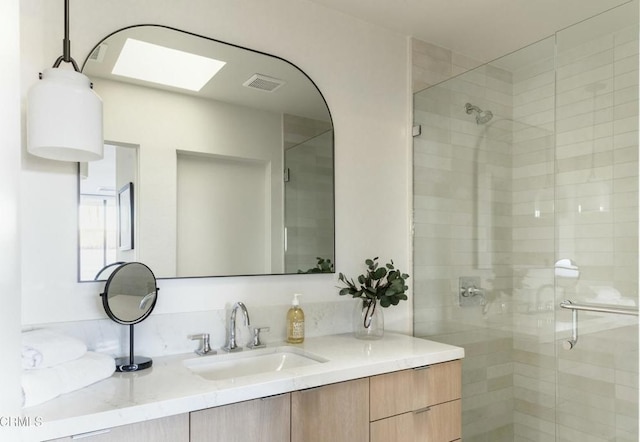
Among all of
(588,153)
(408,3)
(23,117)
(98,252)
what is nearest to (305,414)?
(98,252)

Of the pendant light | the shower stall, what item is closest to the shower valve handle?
the shower stall

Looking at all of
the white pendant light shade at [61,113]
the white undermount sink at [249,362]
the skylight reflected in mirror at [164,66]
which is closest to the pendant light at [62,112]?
the white pendant light shade at [61,113]

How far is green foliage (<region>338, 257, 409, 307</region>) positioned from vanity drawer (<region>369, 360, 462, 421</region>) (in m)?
0.38

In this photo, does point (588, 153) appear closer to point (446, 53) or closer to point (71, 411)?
point (446, 53)

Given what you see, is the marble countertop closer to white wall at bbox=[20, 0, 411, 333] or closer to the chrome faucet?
the chrome faucet

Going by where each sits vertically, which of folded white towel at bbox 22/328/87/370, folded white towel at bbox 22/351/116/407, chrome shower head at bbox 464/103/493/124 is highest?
chrome shower head at bbox 464/103/493/124

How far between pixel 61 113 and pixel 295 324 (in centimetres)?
115

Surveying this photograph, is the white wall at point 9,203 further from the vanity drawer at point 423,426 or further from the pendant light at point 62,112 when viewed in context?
the vanity drawer at point 423,426

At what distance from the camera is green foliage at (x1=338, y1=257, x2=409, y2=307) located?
2035 mm

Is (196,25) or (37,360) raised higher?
(196,25)

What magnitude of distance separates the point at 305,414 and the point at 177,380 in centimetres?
41

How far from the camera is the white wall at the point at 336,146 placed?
149 centimetres

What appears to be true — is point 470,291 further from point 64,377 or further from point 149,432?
point 64,377

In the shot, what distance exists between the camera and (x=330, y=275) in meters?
2.13
